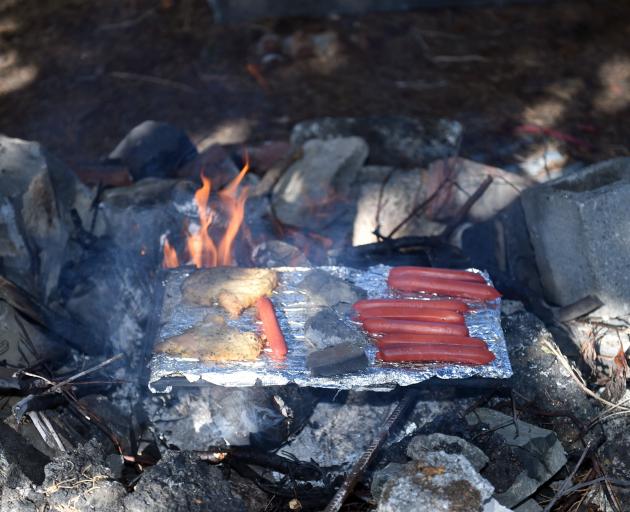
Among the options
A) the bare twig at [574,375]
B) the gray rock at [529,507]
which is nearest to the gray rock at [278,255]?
the bare twig at [574,375]

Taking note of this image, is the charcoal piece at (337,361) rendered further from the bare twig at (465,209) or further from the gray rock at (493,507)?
the bare twig at (465,209)

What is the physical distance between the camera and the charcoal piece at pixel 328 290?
5109mm

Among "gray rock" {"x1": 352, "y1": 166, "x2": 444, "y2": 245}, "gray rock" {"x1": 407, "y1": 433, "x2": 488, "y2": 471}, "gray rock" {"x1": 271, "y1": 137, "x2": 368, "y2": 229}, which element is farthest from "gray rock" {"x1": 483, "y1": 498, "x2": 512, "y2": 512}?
"gray rock" {"x1": 271, "y1": 137, "x2": 368, "y2": 229}

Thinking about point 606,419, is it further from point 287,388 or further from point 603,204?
point 287,388

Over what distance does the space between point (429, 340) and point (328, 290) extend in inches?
32.1

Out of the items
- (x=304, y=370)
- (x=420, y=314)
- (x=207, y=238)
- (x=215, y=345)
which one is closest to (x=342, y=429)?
(x=304, y=370)


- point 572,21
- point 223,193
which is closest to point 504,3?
point 572,21

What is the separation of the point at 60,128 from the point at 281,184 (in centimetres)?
336

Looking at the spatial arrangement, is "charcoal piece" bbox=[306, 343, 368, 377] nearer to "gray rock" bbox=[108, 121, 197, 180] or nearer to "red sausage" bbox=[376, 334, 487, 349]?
"red sausage" bbox=[376, 334, 487, 349]

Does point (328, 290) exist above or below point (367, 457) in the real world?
above

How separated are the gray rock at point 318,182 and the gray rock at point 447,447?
2539 mm

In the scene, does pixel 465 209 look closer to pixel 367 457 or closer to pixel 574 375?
pixel 574 375

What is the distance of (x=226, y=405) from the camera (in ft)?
16.1

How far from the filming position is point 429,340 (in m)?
4.73
